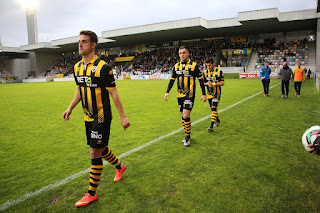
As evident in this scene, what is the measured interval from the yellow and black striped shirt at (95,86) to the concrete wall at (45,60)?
6545cm

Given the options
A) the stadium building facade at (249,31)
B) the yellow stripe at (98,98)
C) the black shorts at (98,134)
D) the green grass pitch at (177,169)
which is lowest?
the green grass pitch at (177,169)

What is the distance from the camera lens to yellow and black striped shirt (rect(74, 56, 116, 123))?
2934 mm

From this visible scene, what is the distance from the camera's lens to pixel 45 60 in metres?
62.1

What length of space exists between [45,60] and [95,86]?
67852mm

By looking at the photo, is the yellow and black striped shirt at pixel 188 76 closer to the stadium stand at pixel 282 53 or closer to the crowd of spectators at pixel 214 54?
the stadium stand at pixel 282 53

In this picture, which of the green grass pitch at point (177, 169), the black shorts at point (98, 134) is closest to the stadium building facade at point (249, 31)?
the green grass pitch at point (177, 169)

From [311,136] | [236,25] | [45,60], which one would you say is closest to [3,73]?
[45,60]

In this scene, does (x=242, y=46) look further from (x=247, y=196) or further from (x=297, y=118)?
(x=247, y=196)

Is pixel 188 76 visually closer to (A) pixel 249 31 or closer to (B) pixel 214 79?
(B) pixel 214 79

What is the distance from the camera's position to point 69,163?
4.27 metres

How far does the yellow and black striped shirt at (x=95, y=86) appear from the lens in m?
2.93

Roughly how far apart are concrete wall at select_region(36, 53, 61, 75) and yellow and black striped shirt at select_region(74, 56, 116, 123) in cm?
6545

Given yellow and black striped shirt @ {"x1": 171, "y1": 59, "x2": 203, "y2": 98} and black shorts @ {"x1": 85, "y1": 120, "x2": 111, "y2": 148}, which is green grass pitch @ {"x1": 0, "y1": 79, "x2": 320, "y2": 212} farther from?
yellow and black striped shirt @ {"x1": 171, "y1": 59, "x2": 203, "y2": 98}

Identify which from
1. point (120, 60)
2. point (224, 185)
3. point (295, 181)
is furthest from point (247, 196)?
point (120, 60)
